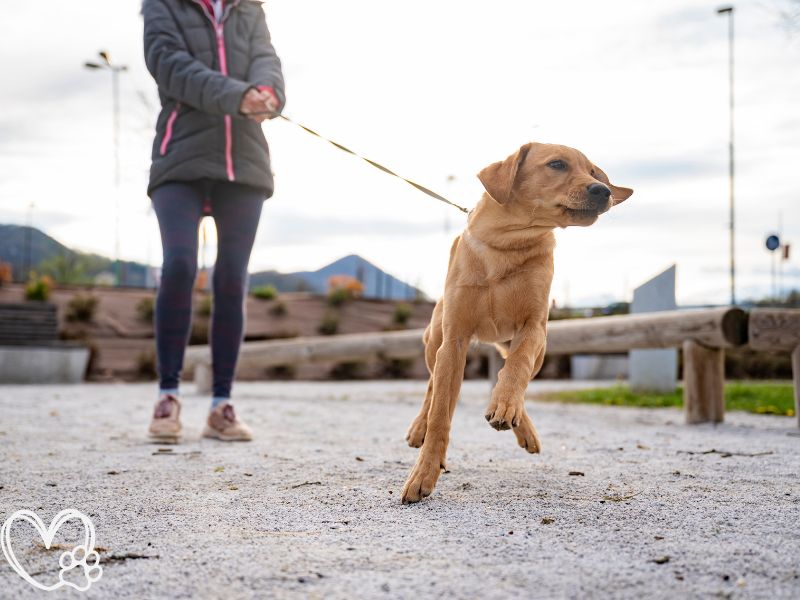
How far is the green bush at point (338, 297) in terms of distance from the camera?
739 inches

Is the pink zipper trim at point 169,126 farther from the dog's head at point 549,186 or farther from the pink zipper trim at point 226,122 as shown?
the dog's head at point 549,186

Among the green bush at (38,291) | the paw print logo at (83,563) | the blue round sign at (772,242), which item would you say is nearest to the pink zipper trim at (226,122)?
the paw print logo at (83,563)

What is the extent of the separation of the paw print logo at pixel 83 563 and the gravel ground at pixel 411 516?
0.02 metres

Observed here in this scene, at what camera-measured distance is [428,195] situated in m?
3.33

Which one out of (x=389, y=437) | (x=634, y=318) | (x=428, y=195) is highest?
(x=428, y=195)

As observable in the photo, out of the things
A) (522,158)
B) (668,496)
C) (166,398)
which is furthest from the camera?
(166,398)

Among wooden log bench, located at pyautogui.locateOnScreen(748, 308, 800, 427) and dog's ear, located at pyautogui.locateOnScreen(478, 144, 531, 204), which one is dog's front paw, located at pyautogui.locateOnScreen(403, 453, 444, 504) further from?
wooden log bench, located at pyautogui.locateOnScreen(748, 308, 800, 427)

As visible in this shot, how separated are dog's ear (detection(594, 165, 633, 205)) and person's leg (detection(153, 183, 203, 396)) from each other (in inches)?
84.8

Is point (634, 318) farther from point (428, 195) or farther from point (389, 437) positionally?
point (428, 195)

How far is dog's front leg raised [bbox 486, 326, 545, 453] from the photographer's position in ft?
8.37

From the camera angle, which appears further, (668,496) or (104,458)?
(104,458)

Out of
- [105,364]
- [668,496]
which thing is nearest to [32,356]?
[105,364]

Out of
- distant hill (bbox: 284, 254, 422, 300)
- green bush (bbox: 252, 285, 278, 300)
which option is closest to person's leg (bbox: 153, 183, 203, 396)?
green bush (bbox: 252, 285, 278, 300)

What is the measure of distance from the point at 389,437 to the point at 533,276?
7.46 ft
